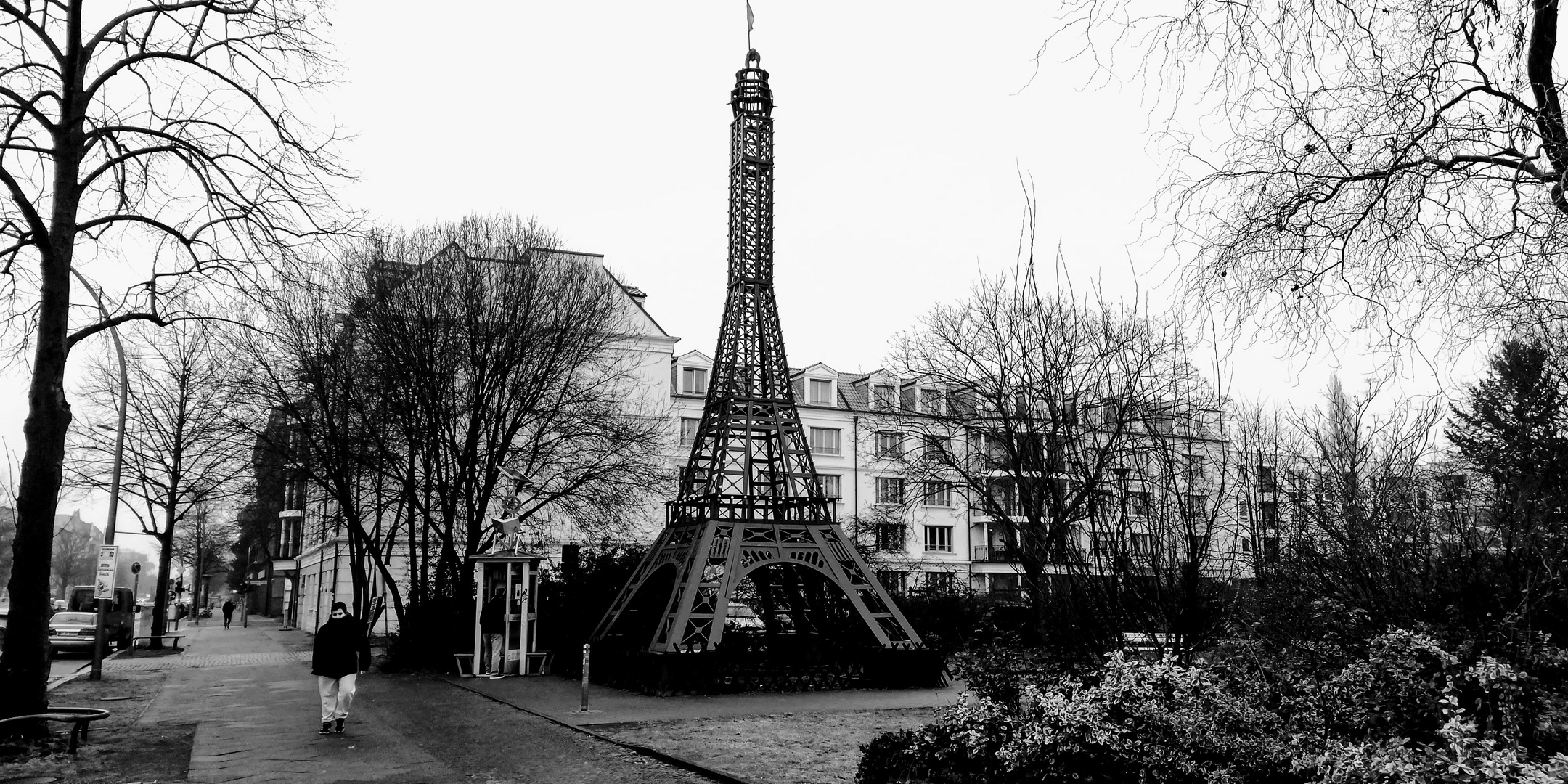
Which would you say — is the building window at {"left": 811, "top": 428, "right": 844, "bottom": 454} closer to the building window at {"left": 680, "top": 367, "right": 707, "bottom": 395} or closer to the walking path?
the building window at {"left": 680, "top": 367, "right": 707, "bottom": 395}

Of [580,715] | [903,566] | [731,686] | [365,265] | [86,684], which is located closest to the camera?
[580,715]

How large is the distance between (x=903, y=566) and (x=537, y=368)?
26.5 m

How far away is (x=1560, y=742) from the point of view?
543 centimetres

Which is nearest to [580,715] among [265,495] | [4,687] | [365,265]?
[4,687]

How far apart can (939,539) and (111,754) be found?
46.3 metres

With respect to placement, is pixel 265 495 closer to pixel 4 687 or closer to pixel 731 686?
pixel 731 686

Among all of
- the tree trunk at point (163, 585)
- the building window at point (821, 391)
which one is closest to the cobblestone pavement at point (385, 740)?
the tree trunk at point (163, 585)

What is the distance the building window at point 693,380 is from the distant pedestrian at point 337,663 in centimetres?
3948

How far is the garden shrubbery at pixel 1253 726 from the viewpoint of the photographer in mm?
5477

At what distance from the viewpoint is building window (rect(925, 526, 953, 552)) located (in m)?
55.0

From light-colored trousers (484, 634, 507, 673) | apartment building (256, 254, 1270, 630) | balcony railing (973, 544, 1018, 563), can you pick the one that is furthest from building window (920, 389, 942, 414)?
balcony railing (973, 544, 1018, 563)

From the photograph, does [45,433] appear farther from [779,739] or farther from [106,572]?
[106,572]

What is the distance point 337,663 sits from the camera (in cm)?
1355

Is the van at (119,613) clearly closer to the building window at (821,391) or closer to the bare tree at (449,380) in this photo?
the bare tree at (449,380)
